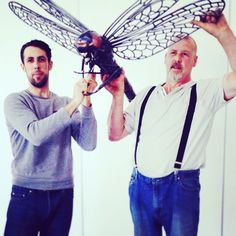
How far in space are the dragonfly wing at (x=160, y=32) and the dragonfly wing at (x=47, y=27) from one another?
0.58 feet

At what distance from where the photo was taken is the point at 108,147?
1.34 m

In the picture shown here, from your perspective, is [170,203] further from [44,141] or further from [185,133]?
[44,141]

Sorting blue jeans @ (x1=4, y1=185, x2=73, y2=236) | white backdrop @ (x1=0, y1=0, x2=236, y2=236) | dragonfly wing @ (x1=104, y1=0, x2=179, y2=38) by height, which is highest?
dragonfly wing @ (x1=104, y1=0, x2=179, y2=38)

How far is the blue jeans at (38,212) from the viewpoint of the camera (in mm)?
1274

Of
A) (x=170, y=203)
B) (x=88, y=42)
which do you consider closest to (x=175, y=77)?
(x=88, y=42)

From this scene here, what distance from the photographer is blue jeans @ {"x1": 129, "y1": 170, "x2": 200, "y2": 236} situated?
43.6 inches

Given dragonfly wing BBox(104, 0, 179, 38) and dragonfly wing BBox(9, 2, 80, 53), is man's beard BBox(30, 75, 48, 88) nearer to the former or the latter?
dragonfly wing BBox(9, 2, 80, 53)

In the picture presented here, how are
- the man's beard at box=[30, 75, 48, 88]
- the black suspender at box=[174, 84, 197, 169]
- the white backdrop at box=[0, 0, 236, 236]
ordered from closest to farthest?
the black suspender at box=[174, 84, 197, 169], the white backdrop at box=[0, 0, 236, 236], the man's beard at box=[30, 75, 48, 88]

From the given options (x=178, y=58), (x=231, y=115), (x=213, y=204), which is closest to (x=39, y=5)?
(x=178, y=58)

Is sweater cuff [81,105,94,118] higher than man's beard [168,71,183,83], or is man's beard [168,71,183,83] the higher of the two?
man's beard [168,71,183,83]

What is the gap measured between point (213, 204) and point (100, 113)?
53cm

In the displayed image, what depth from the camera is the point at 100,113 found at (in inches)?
52.1

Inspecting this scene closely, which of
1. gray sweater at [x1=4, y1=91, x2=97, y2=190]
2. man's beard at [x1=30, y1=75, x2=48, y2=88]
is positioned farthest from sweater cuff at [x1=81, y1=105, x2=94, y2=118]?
man's beard at [x1=30, y1=75, x2=48, y2=88]

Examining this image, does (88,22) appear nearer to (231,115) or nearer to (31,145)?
(31,145)
